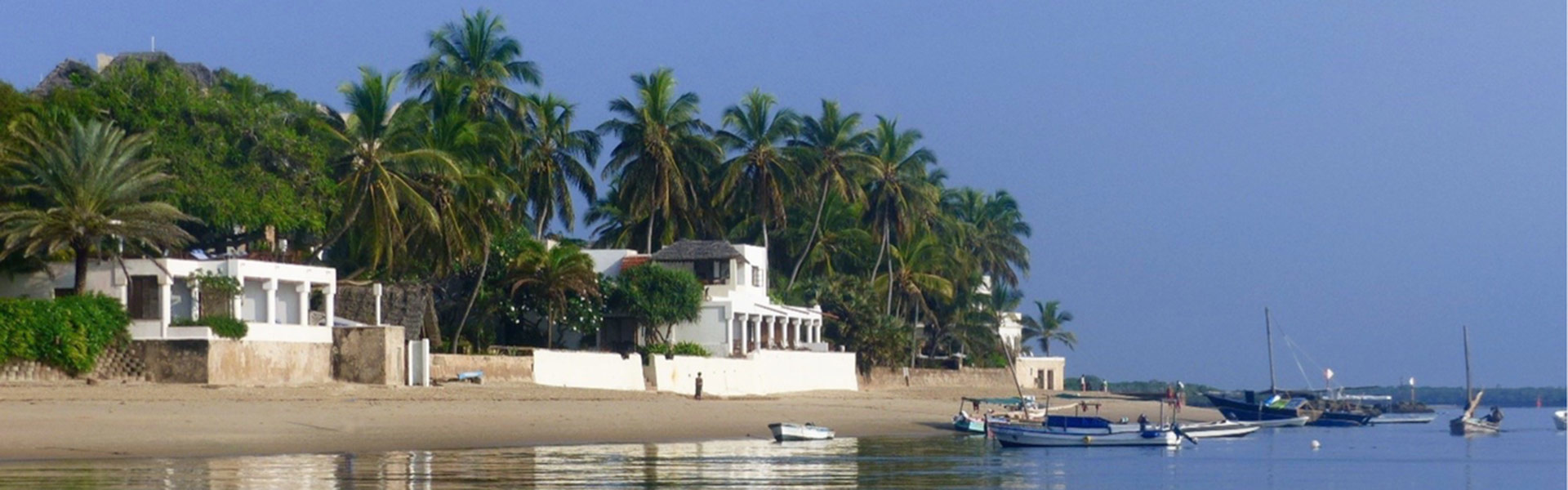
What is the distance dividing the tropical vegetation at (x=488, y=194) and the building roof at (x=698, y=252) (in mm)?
3677

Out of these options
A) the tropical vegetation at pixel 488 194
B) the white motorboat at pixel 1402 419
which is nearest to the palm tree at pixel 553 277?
the tropical vegetation at pixel 488 194

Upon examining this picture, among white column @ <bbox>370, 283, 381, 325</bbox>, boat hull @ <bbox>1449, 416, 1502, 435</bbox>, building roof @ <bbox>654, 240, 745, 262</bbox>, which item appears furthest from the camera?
boat hull @ <bbox>1449, 416, 1502, 435</bbox>

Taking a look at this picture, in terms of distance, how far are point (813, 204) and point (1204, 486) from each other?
5251 centimetres

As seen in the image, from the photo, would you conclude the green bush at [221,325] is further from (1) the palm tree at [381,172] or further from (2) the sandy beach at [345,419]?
(1) the palm tree at [381,172]

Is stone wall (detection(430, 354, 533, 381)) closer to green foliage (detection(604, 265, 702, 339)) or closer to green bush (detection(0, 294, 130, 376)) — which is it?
green bush (detection(0, 294, 130, 376))

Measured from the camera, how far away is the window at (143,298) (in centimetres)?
4619

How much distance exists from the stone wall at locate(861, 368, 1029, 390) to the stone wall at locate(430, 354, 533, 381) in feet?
89.3

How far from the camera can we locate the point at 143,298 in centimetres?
4628

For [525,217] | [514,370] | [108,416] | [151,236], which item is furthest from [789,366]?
[108,416]

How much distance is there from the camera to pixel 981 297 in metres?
102

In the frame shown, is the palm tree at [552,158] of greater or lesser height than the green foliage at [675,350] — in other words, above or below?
above

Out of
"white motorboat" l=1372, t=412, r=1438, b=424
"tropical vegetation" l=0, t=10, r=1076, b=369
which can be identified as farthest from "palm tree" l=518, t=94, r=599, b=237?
"white motorboat" l=1372, t=412, r=1438, b=424

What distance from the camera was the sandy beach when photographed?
3689 centimetres

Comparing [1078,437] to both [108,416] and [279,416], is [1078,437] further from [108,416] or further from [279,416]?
[108,416]
